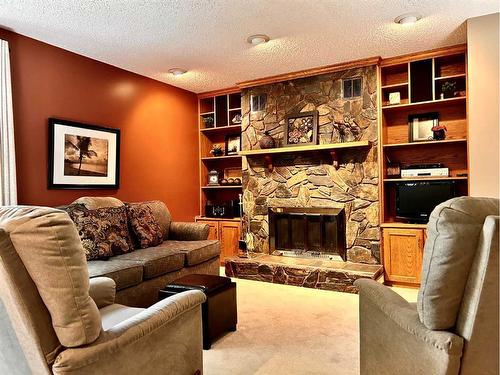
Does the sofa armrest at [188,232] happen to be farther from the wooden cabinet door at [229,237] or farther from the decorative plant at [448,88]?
the decorative plant at [448,88]

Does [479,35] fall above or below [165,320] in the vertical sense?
above

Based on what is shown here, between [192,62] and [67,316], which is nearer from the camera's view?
[67,316]

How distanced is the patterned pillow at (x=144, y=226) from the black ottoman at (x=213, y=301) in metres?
1.04

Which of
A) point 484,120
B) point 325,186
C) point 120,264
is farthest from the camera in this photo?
point 325,186

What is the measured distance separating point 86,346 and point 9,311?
28 cm

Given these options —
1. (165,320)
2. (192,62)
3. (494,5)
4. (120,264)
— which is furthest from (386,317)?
(192,62)

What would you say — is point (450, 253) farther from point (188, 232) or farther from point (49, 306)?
point (188, 232)

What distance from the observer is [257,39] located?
3580 millimetres

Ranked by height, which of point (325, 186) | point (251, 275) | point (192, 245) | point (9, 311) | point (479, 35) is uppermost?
point (479, 35)

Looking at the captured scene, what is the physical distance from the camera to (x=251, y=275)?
14.8 feet

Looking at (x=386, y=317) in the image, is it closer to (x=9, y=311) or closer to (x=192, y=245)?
(x=9, y=311)

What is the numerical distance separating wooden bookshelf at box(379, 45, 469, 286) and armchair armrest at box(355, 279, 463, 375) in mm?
2485

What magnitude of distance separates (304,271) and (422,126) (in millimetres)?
2258

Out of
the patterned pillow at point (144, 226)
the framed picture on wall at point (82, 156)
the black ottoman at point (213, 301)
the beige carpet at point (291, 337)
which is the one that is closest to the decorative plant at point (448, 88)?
the beige carpet at point (291, 337)
